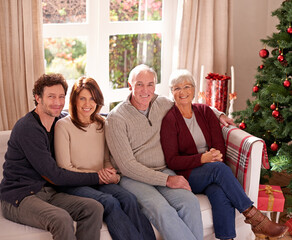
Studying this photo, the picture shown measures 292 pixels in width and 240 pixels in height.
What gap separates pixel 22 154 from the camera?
2.50 meters

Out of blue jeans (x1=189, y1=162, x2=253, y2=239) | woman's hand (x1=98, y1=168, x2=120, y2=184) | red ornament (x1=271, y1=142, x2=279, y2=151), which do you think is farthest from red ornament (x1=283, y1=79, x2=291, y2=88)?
woman's hand (x1=98, y1=168, x2=120, y2=184)

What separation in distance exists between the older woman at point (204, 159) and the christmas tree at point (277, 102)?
1.59 feet

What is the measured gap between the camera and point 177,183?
2703 millimetres

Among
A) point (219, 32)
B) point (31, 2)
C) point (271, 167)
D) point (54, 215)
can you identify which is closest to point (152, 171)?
point (54, 215)

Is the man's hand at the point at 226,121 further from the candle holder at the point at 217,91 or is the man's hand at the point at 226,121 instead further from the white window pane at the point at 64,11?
the white window pane at the point at 64,11

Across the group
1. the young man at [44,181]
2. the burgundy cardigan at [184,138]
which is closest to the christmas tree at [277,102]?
the burgundy cardigan at [184,138]

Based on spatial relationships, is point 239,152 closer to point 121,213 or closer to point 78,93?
point 121,213

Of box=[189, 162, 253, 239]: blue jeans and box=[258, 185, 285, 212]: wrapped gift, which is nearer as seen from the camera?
box=[189, 162, 253, 239]: blue jeans

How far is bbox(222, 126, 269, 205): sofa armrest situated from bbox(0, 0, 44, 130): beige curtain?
4.78 feet

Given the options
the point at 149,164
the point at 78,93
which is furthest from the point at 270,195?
the point at 78,93

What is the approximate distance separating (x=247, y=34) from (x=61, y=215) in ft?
9.79

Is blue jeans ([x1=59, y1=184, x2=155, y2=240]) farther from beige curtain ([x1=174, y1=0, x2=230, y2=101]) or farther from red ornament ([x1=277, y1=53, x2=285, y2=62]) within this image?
beige curtain ([x1=174, y1=0, x2=230, y2=101])

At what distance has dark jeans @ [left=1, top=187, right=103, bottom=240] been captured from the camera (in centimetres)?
229

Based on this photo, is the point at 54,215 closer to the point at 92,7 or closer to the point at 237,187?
the point at 237,187
